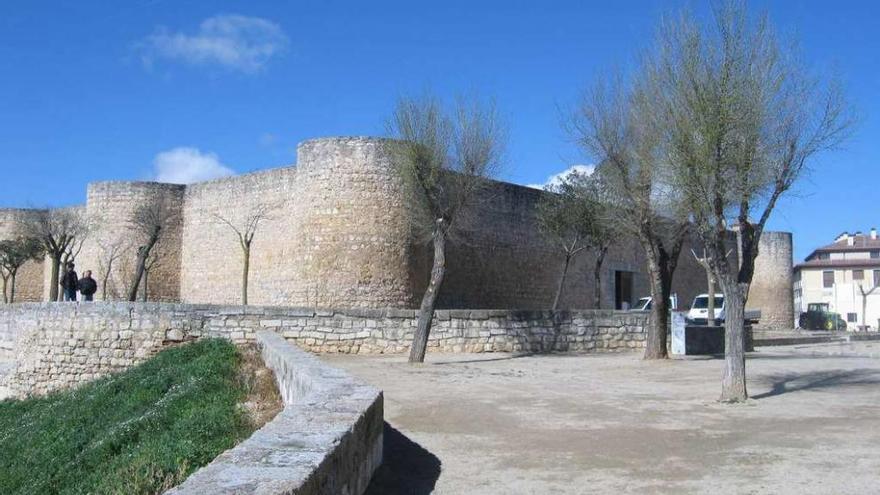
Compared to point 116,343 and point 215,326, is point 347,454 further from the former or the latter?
point 116,343

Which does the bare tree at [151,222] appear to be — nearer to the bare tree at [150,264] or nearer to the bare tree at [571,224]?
the bare tree at [150,264]

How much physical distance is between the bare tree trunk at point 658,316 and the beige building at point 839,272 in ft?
154

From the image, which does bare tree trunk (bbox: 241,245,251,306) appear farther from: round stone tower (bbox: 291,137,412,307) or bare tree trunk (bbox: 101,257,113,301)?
bare tree trunk (bbox: 101,257,113,301)

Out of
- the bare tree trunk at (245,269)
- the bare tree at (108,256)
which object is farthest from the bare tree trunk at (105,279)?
the bare tree trunk at (245,269)

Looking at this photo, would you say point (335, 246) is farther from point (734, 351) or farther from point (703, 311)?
point (703, 311)

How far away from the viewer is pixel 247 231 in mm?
25688

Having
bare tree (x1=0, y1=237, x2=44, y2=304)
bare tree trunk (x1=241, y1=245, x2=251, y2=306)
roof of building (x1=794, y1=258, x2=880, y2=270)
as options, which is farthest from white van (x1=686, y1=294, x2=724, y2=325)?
roof of building (x1=794, y1=258, x2=880, y2=270)

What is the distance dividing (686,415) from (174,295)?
23.8m

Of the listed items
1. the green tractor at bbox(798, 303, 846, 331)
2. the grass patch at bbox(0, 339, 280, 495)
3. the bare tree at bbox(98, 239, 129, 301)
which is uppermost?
the bare tree at bbox(98, 239, 129, 301)

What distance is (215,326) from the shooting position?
15.4m

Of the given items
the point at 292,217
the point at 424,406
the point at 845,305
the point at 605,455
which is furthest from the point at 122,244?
the point at 845,305

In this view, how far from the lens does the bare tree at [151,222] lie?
27500mm

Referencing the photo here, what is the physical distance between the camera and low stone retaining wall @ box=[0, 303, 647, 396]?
15297 mm

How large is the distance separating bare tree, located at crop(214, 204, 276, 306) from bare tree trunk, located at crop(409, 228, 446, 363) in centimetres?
1105
